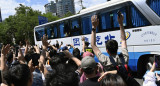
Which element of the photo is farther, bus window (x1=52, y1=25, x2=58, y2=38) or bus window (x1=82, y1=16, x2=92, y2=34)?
bus window (x1=52, y1=25, x2=58, y2=38)

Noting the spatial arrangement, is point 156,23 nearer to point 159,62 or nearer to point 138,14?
point 138,14

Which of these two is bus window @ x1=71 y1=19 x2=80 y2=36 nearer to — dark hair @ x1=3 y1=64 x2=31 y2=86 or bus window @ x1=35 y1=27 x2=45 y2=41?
bus window @ x1=35 y1=27 x2=45 y2=41

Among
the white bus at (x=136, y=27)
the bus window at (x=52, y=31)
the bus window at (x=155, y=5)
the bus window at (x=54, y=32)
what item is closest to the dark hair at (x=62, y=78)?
the white bus at (x=136, y=27)

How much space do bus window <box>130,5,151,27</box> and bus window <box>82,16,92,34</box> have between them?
268 cm

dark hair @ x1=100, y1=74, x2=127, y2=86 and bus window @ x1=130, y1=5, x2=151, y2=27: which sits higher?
bus window @ x1=130, y1=5, x2=151, y2=27

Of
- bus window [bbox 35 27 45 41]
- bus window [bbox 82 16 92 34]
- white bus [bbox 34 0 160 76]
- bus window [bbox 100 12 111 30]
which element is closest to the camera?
white bus [bbox 34 0 160 76]

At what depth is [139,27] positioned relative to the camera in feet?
20.6

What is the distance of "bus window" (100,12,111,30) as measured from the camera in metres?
7.52

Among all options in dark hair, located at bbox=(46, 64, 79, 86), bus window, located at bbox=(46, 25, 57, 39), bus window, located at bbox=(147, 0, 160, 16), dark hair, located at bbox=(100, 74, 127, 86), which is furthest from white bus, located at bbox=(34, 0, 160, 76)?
dark hair, located at bbox=(46, 64, 79, 86)

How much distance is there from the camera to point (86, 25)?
29.3ft

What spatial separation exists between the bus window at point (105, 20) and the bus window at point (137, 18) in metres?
1.24

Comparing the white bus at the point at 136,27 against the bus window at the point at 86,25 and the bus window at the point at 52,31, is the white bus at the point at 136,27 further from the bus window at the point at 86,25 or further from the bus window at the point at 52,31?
the bus window at the point at 52,31

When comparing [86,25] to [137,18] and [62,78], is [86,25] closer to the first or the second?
[137,18]

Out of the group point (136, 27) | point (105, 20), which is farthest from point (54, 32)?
point (136, 27)
